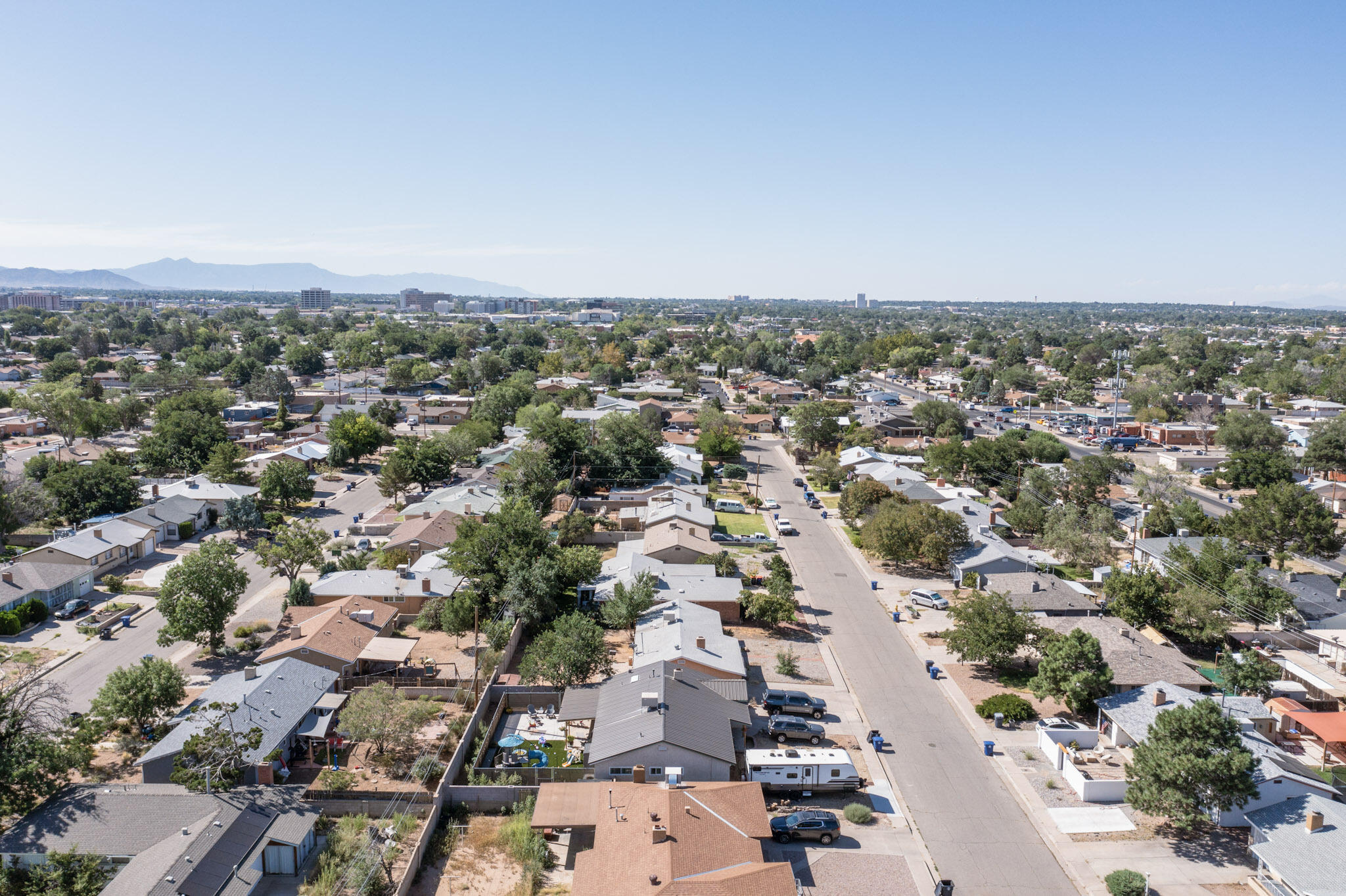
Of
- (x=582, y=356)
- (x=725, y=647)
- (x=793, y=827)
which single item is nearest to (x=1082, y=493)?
(x=725, y=647)

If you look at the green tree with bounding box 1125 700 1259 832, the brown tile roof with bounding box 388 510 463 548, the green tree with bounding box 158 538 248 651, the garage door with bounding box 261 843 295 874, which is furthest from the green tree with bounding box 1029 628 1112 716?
the green tree with bounding box 158 538 248 651

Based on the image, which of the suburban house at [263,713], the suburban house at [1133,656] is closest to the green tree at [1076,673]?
the suburban house at [1133,656]

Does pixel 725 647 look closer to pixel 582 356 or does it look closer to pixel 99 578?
pixel 99 578

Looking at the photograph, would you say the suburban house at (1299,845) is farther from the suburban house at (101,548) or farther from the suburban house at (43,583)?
the suburban house at (101,548)

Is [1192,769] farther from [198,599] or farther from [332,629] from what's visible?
[198,599]

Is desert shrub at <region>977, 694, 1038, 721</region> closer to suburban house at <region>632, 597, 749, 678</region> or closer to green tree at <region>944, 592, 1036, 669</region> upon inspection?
green tree at <region>944, 592, 1036, 669</region>

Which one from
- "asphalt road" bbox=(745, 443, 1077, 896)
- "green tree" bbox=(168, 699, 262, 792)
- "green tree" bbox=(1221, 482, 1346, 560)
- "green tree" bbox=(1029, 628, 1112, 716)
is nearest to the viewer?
"asphalt road" bbox=(745, 443, 1077, 896)

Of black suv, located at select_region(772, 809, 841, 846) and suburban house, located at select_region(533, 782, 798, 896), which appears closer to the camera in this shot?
suburban house, located at select_region(533, 782, 798, 896)
